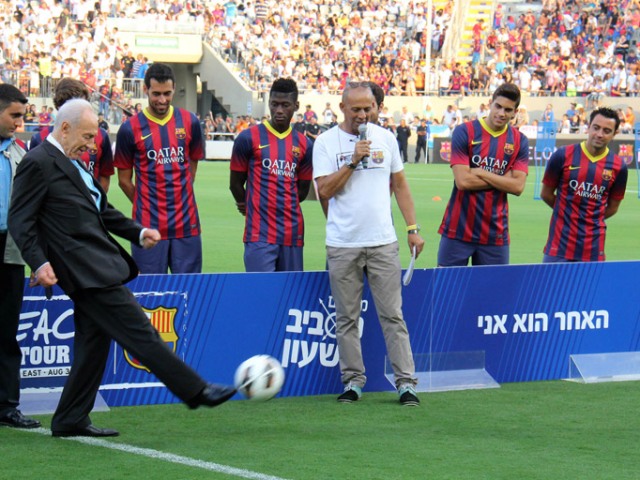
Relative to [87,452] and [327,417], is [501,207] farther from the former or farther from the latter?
[87,452]

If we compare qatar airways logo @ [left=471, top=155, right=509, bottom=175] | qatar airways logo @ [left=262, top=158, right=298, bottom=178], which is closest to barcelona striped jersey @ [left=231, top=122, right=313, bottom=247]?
qatar airways logo @ [left=262, top=158, right=298, bottom=178]

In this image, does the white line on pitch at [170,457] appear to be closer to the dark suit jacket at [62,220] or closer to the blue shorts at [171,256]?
the dark suit jacket at [62,220]

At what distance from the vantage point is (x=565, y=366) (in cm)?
870

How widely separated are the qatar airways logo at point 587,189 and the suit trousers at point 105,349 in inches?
160

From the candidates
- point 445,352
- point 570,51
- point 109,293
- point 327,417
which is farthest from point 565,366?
point 570,51

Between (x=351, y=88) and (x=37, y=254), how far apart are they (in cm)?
246

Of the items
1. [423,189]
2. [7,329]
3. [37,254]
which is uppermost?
[37,254]

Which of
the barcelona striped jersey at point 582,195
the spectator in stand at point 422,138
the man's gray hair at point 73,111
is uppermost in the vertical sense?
the man's gray hair at point 73,111

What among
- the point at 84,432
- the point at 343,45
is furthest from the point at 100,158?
the point at 343,45

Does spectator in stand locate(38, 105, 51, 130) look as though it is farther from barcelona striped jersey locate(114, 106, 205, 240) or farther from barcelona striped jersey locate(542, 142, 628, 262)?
barcelona striped jersey locate(542, 142, 628, 262)

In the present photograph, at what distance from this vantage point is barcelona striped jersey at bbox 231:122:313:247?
27.7 feet

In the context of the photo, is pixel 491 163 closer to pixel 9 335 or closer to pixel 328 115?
pixel 9 335

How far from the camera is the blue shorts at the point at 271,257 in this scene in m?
8.47

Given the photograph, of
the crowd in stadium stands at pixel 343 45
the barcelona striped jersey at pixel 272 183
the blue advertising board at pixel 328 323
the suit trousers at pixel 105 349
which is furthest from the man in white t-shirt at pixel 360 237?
the crowd in stadium stands at pixel 343 45
